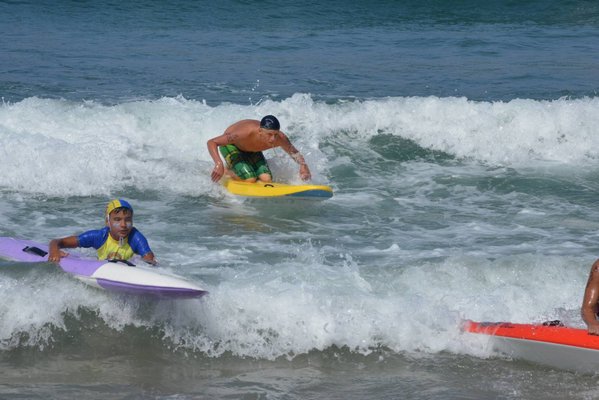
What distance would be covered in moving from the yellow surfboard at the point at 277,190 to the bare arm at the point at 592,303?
446 cm

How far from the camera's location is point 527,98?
15750 millimetres

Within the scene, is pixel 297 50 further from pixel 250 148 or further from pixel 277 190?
pixel 277 190

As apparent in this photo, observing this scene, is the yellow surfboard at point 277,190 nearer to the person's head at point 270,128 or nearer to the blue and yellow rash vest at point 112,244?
the person's head at point 270,128

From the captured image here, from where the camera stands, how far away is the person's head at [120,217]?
296 inches

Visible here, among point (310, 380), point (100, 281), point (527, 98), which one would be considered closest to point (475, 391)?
point (310, 380)

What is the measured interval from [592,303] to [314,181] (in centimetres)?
600

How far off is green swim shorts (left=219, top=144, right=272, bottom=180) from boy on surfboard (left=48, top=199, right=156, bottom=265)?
3555 millimetres

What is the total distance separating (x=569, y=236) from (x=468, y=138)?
445cm

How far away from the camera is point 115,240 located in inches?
303

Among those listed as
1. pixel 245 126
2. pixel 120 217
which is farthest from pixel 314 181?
pixel 120 217

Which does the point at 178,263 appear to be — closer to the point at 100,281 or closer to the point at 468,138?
the point at 100,281

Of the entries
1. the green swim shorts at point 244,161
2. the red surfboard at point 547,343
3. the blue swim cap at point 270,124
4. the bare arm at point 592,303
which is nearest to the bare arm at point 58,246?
the red surfboard at point 547,343

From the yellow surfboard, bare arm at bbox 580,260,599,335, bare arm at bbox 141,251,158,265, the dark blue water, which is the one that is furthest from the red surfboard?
the dark blue water

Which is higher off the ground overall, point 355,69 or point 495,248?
point 355,69
